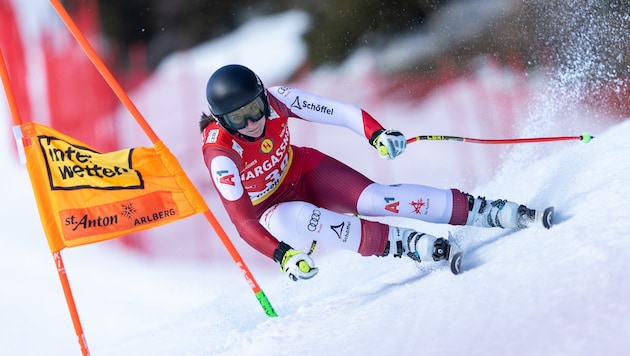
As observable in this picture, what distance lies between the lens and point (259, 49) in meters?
7.97

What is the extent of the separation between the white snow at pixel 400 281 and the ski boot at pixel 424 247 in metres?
0.07

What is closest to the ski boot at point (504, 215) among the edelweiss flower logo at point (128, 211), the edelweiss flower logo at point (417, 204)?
the edelweiss flower logo at point (417, 204)

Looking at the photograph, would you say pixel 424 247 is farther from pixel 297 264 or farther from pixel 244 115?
pixel 244 115

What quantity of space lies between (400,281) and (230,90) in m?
1.05

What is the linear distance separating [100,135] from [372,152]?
2617 millimetres

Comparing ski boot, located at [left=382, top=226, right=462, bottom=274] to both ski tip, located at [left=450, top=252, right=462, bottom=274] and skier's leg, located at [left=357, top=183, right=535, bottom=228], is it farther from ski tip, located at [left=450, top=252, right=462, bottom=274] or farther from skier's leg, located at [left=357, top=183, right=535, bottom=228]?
skier's leg, located at [left=357, top=183, right=535, bottom=228]

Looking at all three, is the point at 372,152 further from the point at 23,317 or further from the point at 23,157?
the point at 23,157

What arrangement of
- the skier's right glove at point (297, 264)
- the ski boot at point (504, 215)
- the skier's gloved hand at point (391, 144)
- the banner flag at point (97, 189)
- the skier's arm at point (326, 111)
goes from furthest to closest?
the banner flag at point (97, 189) < the skier's arm at point (326, 111) < the skier's gloved hand at point (391, 144) < the ski boot at point (504, 215) < the skier's right glove at point (297, 264)

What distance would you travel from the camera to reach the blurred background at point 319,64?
638cm

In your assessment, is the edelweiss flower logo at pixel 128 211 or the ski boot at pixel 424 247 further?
the edelweiss flower logo at pixel 128 211

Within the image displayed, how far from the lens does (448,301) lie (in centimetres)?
248

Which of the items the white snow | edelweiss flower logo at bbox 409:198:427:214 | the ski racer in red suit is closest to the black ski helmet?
the ski racer in red suit

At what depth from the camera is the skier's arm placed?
3264 mm

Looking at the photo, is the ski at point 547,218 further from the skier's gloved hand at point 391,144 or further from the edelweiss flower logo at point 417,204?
the skier's gloved hand at point 391,144
